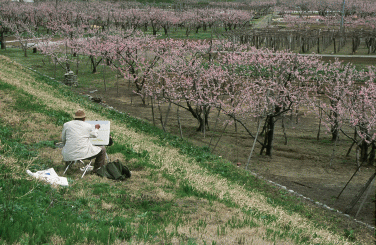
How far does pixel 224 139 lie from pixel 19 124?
37.4 feet

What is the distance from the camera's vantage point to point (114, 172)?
352 inches

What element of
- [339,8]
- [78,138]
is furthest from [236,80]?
[339,8]

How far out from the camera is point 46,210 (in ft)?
20.4

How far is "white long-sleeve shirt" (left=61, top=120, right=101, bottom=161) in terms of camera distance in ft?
27.6

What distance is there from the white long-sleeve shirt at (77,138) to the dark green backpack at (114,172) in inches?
23.1

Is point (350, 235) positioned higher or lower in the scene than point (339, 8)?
lower

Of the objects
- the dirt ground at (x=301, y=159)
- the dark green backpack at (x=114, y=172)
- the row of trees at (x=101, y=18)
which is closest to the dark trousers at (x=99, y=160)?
the dark green backpack at (x=114, y=172)

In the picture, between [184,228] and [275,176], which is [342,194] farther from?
[184,228]

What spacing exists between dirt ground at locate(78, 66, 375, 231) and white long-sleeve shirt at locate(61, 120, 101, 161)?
29.3 ft

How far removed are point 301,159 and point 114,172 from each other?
467 inches

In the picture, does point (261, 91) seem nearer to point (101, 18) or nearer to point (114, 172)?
point (114, 172)

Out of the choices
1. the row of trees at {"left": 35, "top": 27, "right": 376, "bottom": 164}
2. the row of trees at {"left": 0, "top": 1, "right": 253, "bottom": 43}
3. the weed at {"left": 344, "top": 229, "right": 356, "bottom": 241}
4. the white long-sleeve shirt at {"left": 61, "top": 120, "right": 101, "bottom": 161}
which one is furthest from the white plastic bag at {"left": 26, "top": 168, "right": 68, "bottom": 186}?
the row of trees at {"left": 0, "top": 1, "right": 253, "bottom": 43}

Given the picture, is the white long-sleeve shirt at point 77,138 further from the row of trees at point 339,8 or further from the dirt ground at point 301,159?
the row of trees at point 339,8

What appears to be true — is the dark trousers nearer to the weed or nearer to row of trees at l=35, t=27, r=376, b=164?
the weed
